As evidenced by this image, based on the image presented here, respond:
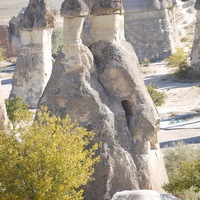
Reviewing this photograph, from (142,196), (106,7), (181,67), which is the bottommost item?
(181,67)

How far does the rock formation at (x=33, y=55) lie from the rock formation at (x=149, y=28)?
9.01 m

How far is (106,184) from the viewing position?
10.2 metres

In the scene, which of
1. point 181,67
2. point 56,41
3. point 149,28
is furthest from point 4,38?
point 181,67

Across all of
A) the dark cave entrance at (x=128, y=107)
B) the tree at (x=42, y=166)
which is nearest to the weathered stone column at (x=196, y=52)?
the dark cave entrance at (x=128, y=107)

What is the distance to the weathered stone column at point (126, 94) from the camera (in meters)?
10.5

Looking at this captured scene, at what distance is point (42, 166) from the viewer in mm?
8812

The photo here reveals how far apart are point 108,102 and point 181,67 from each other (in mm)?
15513

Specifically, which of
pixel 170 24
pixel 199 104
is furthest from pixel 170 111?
pixel 170 24

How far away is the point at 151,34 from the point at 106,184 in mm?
20462

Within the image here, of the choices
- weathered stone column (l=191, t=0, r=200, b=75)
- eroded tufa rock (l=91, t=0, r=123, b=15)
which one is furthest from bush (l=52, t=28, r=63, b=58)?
eroded tufa rock (l=91, t=0, r=123, b=15)

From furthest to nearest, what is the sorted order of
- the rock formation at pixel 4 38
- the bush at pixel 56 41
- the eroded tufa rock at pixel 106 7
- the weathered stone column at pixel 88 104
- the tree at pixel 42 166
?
the rock formation at pixel 4 38 < the bush at pixel 56 41 < the eroded tufa rock at pixel 106 7 < the weathered stone column at pixel 88 104 < the tree at pixel 42 166

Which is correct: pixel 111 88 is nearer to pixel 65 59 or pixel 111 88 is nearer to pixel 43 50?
pixel 65 59

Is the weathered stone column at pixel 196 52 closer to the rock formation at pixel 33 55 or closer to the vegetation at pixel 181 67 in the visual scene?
the vegetation at pixel 181 67

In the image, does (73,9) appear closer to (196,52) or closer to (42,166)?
(42,166)
